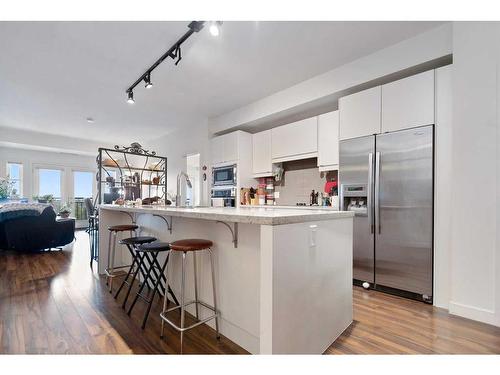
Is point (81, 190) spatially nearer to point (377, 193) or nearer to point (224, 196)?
point (224, 196)

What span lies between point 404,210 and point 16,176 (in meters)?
9.31

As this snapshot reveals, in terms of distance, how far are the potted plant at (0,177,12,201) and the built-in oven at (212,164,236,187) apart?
5.57 m

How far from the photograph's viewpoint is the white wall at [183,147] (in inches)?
207

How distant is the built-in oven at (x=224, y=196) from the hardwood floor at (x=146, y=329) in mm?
2436

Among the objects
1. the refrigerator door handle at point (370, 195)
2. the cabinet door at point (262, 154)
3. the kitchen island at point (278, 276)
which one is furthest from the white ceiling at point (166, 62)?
the kitchen island at point (278, 276)

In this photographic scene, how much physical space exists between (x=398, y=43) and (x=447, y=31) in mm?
407

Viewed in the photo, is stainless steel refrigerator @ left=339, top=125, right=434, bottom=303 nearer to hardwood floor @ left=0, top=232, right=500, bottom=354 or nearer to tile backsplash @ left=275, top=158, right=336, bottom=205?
hardwood floor @ left=0, top=232, right=500, bottom=354

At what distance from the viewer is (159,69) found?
3229mm

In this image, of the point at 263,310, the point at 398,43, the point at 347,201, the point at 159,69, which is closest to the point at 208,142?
the point at 159,69

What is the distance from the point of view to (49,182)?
297 inches

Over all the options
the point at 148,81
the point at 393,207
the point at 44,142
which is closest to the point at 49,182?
the point at 44,142

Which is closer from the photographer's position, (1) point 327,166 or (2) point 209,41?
(2) point 209,41

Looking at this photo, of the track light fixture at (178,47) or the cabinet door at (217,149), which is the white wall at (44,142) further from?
the track light fixture at (178,47)
